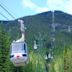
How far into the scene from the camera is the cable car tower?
1352 inches

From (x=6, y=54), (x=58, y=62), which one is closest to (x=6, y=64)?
(x=6, y=54)

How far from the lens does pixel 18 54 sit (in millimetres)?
34844

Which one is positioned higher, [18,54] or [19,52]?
[19,52]

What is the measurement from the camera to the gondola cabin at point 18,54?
34.5m

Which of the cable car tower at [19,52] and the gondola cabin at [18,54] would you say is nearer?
the cable car tower at [19,52]

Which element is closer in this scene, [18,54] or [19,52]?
[18,54]

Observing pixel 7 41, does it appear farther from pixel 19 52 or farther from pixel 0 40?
pixel 19 52

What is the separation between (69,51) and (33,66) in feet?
27.0

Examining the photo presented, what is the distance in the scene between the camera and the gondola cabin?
Result: 113 ft

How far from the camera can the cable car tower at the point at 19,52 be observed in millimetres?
34344

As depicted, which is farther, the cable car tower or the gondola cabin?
the gondola cabin

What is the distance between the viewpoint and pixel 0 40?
61.2m

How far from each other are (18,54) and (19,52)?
2.00 feet

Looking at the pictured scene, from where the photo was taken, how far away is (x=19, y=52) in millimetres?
35438
